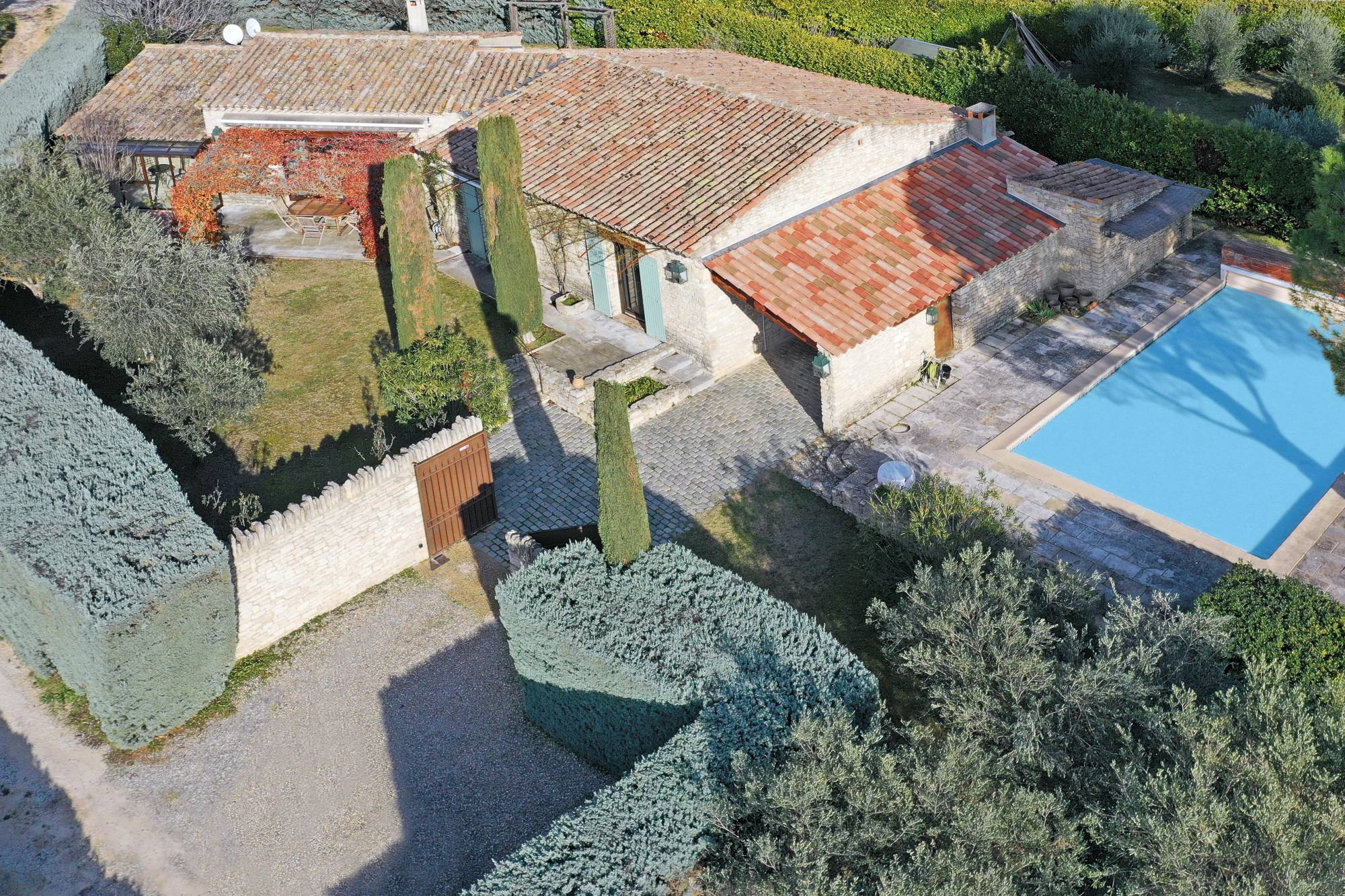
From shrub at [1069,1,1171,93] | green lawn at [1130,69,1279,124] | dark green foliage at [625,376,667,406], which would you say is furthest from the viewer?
shrub at [1069,1,1171,93]

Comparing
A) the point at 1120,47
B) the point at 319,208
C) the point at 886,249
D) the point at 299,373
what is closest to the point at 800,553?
the point at 886,249

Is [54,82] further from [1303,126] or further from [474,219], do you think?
[1303,126]

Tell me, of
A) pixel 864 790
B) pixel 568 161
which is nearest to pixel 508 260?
pixel 568 161

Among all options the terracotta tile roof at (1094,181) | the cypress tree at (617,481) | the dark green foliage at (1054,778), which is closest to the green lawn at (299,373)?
the cypress tree at (617,481)

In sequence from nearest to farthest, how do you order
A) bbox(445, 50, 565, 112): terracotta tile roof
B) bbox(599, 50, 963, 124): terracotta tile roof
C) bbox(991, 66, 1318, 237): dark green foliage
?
bbox(599, 50, 963, 124): terracotta tile roof
bbox(991, 66, 1318, 237): dark green foliage
bbox(445, 50, 565, 112): terracotta tile roof

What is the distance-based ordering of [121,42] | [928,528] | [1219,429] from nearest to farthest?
[928,528] < [1219,429] < [121,42]

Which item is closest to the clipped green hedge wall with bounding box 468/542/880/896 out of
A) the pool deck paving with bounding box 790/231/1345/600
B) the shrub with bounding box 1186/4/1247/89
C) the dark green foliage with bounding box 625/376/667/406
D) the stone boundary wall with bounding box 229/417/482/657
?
the stone boundary wall with bounding box 229/417/482/657

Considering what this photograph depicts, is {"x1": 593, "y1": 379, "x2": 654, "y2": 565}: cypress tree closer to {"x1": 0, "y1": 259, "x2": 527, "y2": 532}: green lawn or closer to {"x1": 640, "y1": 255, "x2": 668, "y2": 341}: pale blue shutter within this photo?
{"x1": 0, "y1": 259, "x2": 527, "y2": 532}: green lawn
